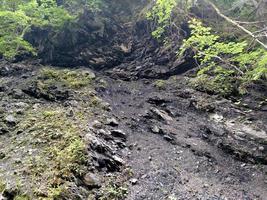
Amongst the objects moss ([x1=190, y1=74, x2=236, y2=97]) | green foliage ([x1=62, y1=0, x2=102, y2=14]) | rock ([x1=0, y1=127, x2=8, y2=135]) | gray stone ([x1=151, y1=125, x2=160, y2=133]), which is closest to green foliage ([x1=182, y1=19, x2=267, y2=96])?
→ moss ([x1=190, y1=74, x2=236, y2=97])

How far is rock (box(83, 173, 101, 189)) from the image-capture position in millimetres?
7312

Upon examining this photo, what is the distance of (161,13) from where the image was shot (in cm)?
1512

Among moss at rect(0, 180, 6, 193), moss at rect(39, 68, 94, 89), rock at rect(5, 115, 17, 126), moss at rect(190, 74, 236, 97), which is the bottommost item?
moss at rect(39, 68, 94, 89)

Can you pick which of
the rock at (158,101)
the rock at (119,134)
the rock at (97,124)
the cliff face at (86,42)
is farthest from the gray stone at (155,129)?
the cliff face at (86,42)

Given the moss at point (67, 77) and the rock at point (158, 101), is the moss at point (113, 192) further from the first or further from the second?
the moss at point (67, 77)

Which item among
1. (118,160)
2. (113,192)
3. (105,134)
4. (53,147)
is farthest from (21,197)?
(105,134)

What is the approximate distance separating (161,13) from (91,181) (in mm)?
10470

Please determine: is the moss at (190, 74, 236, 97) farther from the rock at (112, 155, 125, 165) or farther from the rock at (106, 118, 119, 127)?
the rock at (112, 155, 125, 165)

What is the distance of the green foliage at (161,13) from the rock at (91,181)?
9.40m

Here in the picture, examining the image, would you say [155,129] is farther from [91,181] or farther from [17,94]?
[17,94]

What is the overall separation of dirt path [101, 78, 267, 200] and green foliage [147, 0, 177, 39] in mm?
4096

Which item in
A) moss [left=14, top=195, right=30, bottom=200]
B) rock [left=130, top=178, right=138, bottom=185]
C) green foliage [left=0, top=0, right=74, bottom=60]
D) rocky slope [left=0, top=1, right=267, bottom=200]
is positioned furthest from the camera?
green foliage [left=0, top=0, right=74, bottom=60]

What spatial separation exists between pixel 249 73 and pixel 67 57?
1074 cm

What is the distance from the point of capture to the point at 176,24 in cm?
1711
